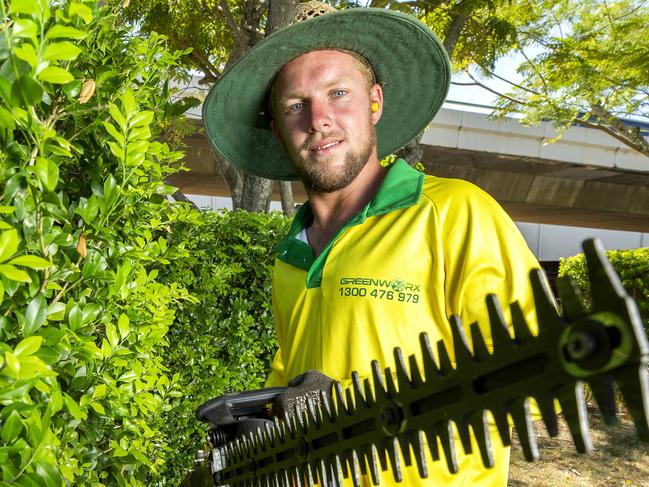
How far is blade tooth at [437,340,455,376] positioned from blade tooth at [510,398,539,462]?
0.09 meters

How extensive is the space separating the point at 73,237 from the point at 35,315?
0.96ft

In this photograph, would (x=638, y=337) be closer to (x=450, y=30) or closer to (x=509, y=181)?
(x=450, y=30)

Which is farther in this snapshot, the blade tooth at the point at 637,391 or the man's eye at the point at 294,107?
the man's eye at the point at 294,107

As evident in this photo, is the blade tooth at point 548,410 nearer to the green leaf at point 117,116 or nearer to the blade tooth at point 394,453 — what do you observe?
the blade tooth at point 394,453

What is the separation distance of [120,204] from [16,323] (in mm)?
496

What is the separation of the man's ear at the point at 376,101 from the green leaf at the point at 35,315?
3.90ft

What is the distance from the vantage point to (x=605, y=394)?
527 millimetres

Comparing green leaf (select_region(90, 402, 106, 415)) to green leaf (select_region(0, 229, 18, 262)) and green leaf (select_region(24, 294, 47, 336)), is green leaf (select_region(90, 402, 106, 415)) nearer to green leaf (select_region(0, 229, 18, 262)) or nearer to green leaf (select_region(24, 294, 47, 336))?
green leaf (select_region(24, 294, 47, 336))

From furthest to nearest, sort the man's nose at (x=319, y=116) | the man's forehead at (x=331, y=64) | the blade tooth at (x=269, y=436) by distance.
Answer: the man's forehead at (x=331, y=64) < the man's nose at (x=319, y=116) < the blade tooth at (x=269, y=436)

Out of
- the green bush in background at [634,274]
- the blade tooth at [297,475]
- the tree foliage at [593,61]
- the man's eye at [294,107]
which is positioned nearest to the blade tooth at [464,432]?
the blade tooth at [297,475]

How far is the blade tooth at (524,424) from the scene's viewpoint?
24.0 inches

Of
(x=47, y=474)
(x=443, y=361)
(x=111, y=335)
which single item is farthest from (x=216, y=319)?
(x=443, y=361)

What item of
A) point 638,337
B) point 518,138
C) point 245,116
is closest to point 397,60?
point 245,116

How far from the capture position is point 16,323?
1356 millimetres
